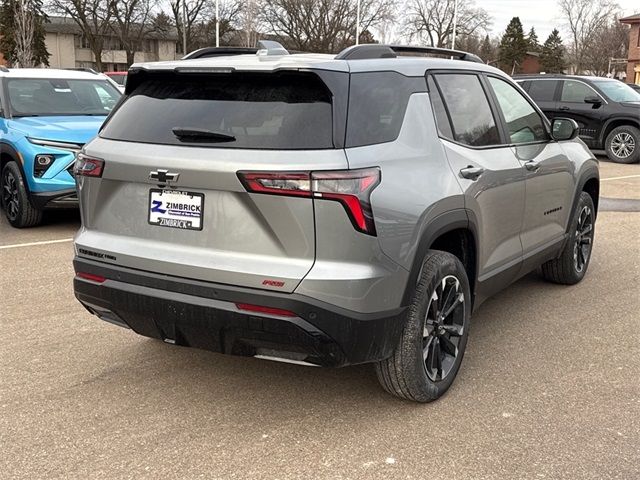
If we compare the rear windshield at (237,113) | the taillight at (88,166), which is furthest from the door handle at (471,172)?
the taillight at (88,166)

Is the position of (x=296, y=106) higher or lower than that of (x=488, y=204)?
higher

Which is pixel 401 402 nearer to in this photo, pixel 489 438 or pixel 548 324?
pixel 489 438

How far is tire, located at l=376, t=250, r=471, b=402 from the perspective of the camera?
3.30m

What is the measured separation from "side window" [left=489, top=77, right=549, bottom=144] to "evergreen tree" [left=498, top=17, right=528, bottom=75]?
96304 mm

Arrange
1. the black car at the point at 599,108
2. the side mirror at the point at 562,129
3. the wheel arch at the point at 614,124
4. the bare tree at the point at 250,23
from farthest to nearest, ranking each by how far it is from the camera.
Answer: the bare tree at the point at 250,23 < the black car at the point at 599,108 < the wheel arch at the point at 614,124 < the side mirror at the point at 562,129

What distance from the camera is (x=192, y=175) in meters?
3.02

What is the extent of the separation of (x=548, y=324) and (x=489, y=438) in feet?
5.89

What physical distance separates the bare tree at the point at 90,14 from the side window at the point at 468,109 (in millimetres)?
62484

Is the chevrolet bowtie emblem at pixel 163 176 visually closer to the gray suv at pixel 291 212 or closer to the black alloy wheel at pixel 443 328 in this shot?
the gray suv at pixel 291 212

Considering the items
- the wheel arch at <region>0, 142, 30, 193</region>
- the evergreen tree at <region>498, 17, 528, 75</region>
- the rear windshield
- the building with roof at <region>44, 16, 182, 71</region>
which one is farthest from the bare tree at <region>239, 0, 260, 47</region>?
the evergreen tree at <region>498, 17, 528, 75</region>

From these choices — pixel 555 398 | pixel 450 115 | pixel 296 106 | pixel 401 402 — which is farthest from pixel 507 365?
pixel 296 106

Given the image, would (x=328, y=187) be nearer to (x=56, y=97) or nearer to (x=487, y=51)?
(x=56, y=97)

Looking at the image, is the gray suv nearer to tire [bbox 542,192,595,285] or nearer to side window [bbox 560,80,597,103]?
tire [bbox 542,192,595,285]

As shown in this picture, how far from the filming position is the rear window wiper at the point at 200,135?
3062 millimetres
